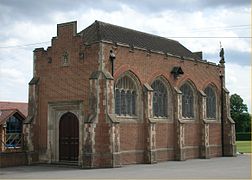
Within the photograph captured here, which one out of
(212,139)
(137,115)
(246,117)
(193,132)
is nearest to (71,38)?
(137,115)

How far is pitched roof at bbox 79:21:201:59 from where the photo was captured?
28719 millimetres

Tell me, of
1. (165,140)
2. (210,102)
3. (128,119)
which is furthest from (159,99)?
(210,102)

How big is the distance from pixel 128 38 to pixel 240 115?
71.9 metres

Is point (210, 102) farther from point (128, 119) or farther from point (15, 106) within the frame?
point (15, 106)

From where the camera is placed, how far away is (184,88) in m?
33.0

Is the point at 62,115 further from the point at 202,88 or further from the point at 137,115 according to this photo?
the point at 202,88

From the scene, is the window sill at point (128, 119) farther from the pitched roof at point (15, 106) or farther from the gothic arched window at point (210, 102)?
the pitched roof at point (15, 106)

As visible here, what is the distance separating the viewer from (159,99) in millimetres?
30344

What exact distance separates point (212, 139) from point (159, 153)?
24.2 ft

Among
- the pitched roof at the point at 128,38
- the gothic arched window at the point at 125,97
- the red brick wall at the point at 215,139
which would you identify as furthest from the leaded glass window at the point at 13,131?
the red brick wall at the point at 215,139

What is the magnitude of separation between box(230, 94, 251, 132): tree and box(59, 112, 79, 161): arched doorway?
240ft

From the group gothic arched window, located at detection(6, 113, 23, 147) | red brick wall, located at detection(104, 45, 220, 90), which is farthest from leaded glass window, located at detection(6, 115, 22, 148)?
red brick wall, located at detection(104, 45, 220, 90)

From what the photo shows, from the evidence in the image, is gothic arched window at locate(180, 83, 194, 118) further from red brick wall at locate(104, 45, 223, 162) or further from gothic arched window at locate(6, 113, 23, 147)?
gothic arched window at locate(6, 113, 23, 147)

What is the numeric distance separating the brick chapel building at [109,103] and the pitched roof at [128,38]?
0.36 feet
